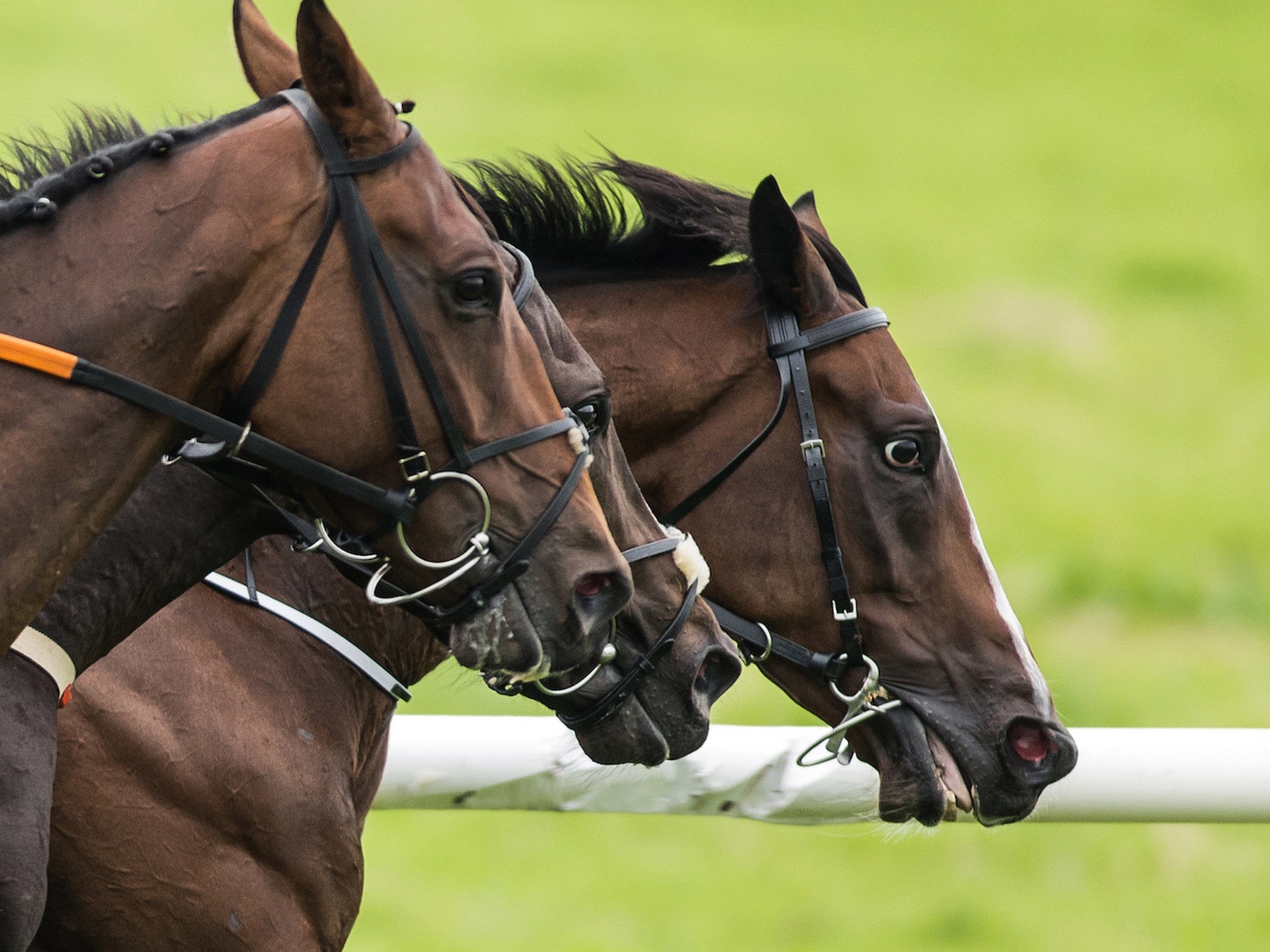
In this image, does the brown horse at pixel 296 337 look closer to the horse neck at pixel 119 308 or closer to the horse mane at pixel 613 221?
the horse neck at pixel 119 308

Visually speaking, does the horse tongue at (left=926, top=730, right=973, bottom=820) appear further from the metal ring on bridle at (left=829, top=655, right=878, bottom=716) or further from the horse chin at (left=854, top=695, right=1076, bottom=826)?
the metal ring on bridle at (left=829, top=655, right=878, bottom=716)

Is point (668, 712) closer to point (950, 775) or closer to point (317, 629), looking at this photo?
point (317, 629)

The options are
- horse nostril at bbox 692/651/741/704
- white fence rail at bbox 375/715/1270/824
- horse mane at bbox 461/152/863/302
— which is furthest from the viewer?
white fence rail at bbox 375/715/1270/824

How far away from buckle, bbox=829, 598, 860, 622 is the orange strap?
6.73 ft

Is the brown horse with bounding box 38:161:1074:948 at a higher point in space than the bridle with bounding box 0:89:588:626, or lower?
lower

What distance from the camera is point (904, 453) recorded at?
3.87 metres

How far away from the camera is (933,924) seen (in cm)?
827

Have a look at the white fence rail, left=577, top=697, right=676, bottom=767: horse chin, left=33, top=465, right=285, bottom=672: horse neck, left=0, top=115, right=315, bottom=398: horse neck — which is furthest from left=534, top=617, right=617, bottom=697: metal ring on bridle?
the white fence rail

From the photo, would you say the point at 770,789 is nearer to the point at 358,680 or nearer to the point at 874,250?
the point at 358,680

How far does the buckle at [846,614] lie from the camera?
3.87 m

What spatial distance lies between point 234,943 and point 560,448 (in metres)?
1.28

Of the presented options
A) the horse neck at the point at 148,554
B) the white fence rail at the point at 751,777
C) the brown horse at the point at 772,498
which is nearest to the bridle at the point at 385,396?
the horse neck at the point at 148,554

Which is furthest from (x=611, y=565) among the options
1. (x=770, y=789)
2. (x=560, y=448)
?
(x=770, y=789)

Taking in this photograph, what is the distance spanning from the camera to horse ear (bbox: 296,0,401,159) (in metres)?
2.47
